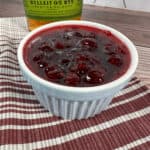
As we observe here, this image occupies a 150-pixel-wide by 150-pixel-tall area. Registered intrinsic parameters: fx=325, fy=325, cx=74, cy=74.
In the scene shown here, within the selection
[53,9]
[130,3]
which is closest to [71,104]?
[53,9]

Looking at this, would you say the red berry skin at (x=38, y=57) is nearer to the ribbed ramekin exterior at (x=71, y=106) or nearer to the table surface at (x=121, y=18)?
the ribbed ramekin exterior at (x=71, y=106)

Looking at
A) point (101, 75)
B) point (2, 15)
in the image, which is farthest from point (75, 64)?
point (2, 15)

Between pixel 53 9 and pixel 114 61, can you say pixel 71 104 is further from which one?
pixel 53 9

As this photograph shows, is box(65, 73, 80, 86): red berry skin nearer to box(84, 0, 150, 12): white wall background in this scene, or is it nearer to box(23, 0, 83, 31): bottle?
box(23, 0, 83, 31): bottle

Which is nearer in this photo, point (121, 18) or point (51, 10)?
point (51, 10)

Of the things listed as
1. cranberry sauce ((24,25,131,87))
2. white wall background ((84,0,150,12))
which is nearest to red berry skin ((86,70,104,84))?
cranberry sauce ((24,25,131,87))

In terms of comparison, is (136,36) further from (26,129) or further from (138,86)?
(26,129)
